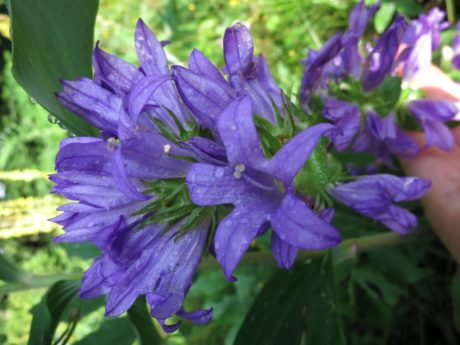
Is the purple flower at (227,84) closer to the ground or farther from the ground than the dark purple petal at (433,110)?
farther from the ground

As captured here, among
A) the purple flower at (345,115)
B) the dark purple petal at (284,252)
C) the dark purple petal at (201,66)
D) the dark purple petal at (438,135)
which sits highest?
the dark purple petal at (201,66)

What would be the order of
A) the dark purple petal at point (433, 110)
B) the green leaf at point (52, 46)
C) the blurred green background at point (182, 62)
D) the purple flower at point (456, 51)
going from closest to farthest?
the green leaf at point (52, 46), the dark purple petal at point (433, 110), the purple flower at point (456, 51), the blurred green background at point (182, 62)

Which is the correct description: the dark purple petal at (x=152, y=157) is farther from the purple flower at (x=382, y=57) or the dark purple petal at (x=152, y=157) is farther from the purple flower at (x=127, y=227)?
the purple flower at (x=382, y=57)

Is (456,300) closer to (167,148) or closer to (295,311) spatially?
(295,311)

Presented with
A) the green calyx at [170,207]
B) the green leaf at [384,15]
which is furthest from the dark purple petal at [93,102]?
the green leaf at [384,15]

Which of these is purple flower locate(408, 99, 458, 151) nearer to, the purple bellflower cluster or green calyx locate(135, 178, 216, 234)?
the purple bellflower cluster

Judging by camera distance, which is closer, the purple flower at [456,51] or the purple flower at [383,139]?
the purple flower at [383,139]

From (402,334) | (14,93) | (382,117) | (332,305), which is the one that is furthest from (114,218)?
(14,93)

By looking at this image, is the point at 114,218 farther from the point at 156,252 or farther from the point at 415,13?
the point at 415,13

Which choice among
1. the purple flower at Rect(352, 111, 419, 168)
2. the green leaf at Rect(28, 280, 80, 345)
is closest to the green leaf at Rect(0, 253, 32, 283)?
the green leaf at Rect(28, 280, 80, 345)
